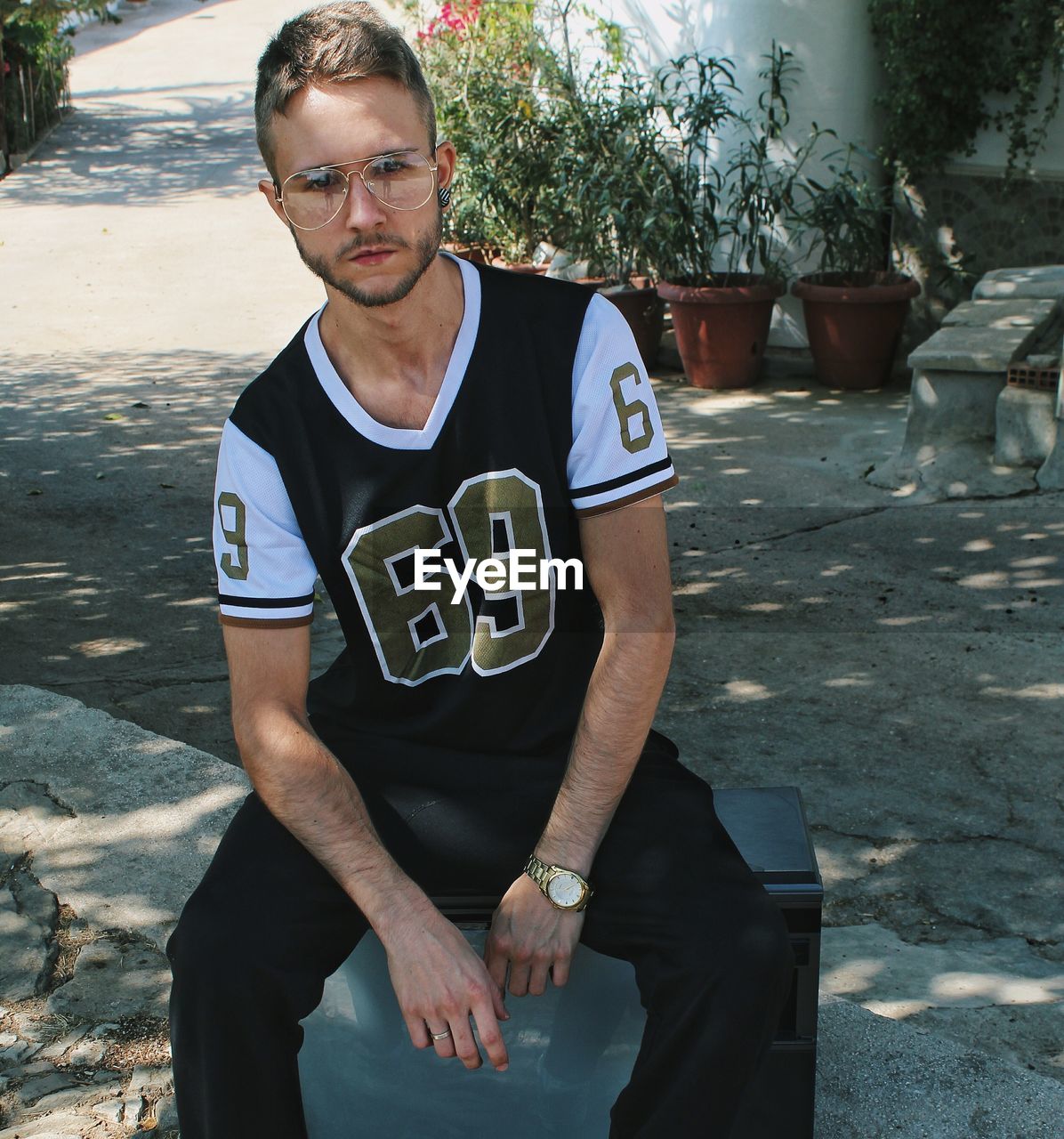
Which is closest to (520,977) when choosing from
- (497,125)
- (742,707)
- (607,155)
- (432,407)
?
Result: (432,407)

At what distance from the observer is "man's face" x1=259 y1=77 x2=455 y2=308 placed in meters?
2.16

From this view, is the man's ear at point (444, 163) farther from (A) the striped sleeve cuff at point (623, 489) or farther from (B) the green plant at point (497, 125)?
(B) the green plant at point (497, 125)

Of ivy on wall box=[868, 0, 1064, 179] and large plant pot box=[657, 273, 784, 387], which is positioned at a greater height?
ivy on wall box=[868, 0, 1064, 179]

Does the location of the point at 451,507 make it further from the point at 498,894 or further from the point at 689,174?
the point at 689,174

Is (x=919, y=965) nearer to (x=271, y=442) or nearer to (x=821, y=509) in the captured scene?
(x=271, y=442)

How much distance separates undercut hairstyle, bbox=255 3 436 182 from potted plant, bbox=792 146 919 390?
612 cm

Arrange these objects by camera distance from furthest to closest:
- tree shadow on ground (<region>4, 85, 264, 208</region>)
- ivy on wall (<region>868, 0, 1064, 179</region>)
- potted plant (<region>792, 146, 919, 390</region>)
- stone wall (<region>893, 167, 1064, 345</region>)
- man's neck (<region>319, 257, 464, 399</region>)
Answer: tree shadow on ground (<region>4, 85, 264, 208</region>) → stone wall (<region>893, 167, 1064, 345</region>) → potted plant (<region>792, 146, 919, 390</region>) → ivy on wall (<region>868, 0, 1064, 179</region>) → man's neck (<region>319, 257, 464, 399</region>)

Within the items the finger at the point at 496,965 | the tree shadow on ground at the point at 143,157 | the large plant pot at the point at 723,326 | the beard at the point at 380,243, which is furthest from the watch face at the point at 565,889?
the tree shadow on ground at the point at 143,157

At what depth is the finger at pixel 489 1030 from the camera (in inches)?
76.5

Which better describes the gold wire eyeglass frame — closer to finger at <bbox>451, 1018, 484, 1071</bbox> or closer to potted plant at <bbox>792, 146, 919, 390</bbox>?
finger at <bbox>451, 1018, 484, 1071</bbox>

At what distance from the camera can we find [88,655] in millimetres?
4980

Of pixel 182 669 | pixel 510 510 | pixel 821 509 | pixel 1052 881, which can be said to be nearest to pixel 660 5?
pixel 821 509

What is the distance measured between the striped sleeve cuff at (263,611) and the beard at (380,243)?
0.48 metres

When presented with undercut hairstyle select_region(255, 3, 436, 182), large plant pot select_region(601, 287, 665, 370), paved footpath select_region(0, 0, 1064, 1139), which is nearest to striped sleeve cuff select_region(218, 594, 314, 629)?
undercut hairstyle select_region(255, 3, 436, 182)
